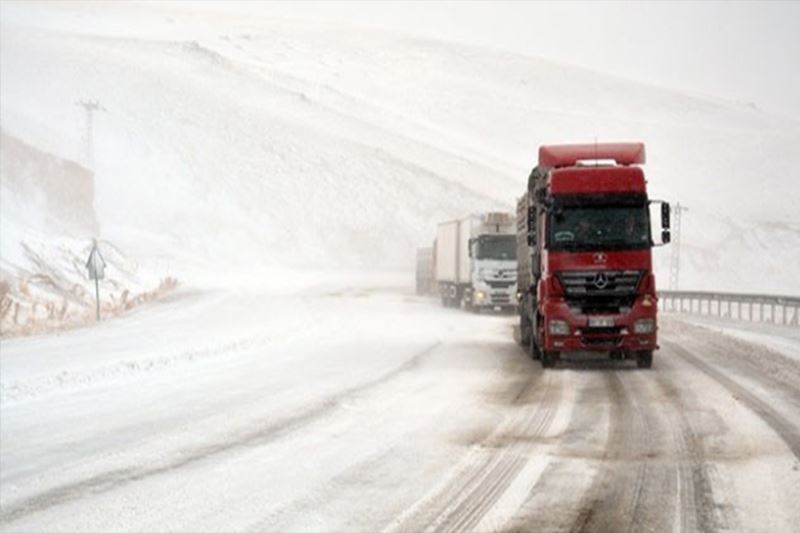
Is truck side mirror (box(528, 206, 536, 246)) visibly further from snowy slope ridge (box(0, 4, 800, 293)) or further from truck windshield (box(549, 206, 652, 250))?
snowy slope ridge (box(0, 4, 800, 293))

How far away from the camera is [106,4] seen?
188m

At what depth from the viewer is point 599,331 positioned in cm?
1806

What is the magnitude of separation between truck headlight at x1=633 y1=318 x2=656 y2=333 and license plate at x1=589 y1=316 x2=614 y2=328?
435mm

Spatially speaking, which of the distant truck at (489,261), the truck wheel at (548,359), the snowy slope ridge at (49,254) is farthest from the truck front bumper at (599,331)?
the distant truck at (489,261)

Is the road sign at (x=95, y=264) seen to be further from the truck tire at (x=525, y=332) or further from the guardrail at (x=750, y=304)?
the guardrail at (x=750, y=304)

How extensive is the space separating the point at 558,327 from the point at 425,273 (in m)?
36.7

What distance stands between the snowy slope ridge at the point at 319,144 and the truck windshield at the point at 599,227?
198ft

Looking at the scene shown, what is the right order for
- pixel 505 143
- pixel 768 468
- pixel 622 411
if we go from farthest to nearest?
pixel 505 143
pixel 622 411
pixel 768 468

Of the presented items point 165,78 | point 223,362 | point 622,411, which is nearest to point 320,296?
point 223,362

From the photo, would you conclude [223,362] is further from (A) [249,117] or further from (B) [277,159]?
(A) [249,117]

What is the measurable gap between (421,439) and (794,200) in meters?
109

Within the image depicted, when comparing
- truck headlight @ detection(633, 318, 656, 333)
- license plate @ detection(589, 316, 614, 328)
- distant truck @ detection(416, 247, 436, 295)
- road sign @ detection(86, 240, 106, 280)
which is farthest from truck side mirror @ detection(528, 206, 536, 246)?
distant truck @ detection(416, 247, 436, 295)

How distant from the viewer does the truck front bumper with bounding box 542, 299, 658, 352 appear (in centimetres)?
1802

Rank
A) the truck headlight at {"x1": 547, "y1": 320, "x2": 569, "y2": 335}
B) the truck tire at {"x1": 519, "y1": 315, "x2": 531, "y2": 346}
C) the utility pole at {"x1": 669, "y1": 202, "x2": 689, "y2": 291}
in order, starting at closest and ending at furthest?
the truck headlight at {"x1": 547, "y1": 320, "x2": 569, "y2": 335}
the truck tire at {"x1": 519, "y1": 315, "x2": 531, "y2": 346}
the utility pole at {"x1": 669, "y1": 202, "x2": 689, "y2": 291}
